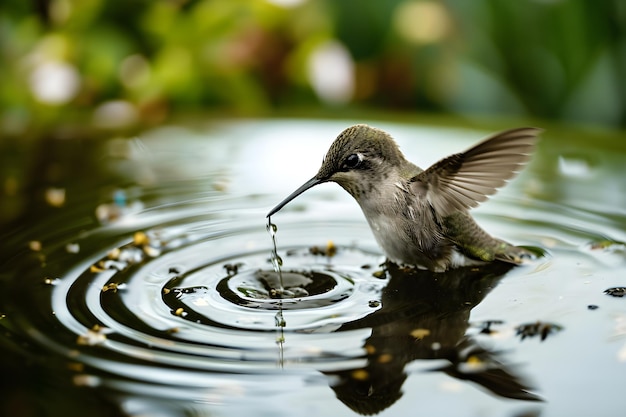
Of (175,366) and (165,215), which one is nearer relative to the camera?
(175,366)

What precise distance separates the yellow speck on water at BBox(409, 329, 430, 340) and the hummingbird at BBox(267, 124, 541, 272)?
550 mm

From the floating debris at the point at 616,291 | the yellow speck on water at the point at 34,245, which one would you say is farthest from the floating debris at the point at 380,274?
the yellow speck on water at the point at 34,245

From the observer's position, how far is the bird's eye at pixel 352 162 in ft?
9.07

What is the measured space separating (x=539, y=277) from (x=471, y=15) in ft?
13.4

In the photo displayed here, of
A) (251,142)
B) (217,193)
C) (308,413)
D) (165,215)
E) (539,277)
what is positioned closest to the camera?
(308,413)

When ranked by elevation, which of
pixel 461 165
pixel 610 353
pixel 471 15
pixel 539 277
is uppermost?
pixel 471 15

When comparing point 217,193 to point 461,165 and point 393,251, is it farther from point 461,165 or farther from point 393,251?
point 461,165

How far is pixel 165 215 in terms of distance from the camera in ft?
11.0

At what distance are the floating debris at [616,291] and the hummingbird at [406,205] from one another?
39cm

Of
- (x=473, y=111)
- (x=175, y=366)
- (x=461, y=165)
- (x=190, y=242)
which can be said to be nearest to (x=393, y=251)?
(x=461, y=165)

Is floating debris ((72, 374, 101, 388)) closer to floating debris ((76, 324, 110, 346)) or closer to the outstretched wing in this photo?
floating debris ((76, 324, 110, 346))

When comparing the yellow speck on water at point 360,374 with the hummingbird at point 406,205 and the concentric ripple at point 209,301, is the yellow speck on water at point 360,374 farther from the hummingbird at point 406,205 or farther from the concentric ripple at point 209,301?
the hummingbird at point 406,205

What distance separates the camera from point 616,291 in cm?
250

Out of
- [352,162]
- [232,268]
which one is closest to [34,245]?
[232,268]
